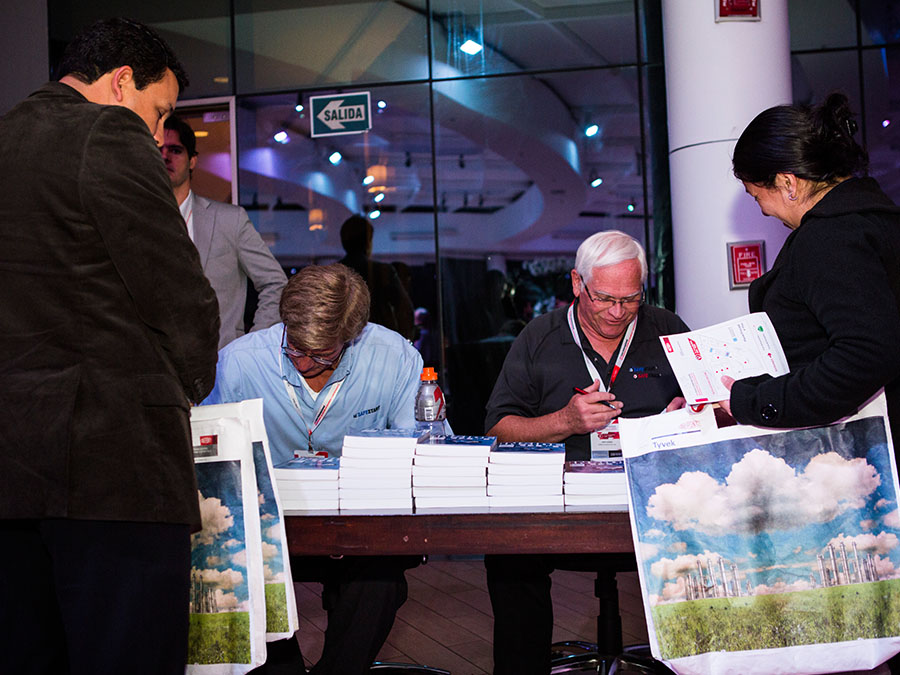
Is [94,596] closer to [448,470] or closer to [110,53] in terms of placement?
[448,470]

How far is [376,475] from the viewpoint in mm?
1854

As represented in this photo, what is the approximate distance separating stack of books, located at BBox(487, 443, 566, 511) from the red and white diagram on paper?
319mm

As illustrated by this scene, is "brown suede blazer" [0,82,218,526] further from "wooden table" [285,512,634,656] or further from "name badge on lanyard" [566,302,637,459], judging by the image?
"name badge on lanyard" [566,302,637,459]

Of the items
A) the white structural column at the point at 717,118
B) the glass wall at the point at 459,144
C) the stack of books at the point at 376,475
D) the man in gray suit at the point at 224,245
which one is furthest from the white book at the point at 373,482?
the glass wall at the point at 459,144

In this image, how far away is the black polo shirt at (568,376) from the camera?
264 centimetres

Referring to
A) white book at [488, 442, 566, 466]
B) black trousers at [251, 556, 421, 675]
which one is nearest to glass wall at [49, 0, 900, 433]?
black trousers at [251, 556, 421, 675]

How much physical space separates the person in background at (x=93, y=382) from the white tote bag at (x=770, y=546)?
91 centimetres

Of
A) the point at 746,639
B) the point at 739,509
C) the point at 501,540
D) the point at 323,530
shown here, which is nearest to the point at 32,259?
the point at 323,530

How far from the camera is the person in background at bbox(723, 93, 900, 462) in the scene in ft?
5.11

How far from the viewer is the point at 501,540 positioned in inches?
69.2

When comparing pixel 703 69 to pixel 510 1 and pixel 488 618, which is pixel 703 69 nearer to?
pixel 510 1

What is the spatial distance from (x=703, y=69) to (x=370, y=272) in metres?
2.45

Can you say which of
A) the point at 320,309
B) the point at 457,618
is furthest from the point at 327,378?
the point at 457,618

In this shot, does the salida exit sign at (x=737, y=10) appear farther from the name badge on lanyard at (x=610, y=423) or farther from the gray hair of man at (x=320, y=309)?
the gray hair of man at (x=320, y=309)
